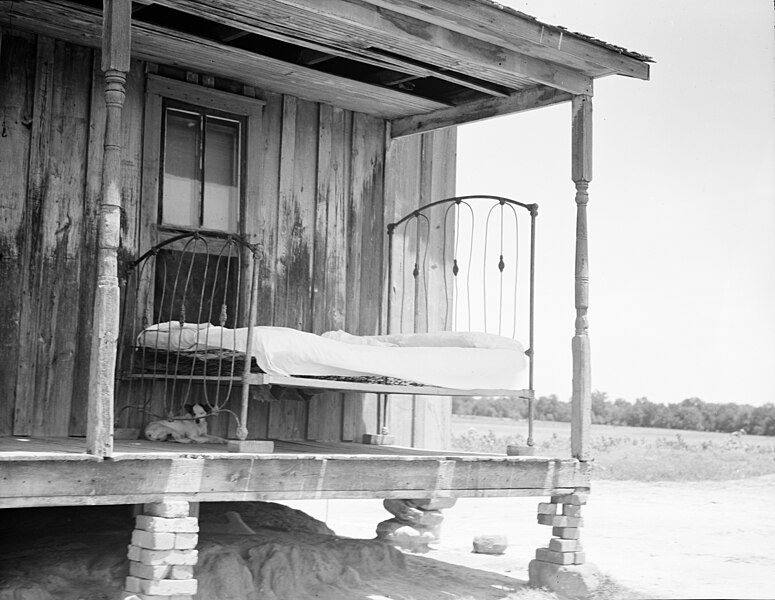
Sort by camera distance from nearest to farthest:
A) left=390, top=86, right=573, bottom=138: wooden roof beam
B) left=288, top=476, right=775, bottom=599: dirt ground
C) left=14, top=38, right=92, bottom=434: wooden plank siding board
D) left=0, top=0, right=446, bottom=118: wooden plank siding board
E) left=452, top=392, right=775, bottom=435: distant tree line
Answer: left=0, top=0, right=446, bottom=118: wooden plank siding board, left=14, top=38, right=92, bottom=434: wooden plank siding board, left=390, top=86, right=573, bottom=138: wooden roof beam, left=288, top=476, right=775, bottom=599: dirt ground, left=452, top=392, right=775, bottom=435: distant tree line

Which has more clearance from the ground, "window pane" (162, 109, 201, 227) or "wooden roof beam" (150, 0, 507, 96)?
"wooden roof beam" (150, 0, 507, 96)

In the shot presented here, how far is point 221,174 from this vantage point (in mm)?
9242

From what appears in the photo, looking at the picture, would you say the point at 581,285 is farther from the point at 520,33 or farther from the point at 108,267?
the point at 108,267

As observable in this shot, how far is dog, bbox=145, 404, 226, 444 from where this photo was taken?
26.8ft

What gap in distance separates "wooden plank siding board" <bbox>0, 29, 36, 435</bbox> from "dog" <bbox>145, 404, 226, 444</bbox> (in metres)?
1.00

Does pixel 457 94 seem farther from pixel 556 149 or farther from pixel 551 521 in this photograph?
pixel 556 149

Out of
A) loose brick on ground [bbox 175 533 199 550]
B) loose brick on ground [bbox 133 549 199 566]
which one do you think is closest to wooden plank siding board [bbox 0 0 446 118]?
loose brick on ground [bbox 175 533 199 550]

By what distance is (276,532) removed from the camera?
29.2ft

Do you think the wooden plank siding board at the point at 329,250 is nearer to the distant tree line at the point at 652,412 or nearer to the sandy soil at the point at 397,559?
the sandy soil at the point at 397,559

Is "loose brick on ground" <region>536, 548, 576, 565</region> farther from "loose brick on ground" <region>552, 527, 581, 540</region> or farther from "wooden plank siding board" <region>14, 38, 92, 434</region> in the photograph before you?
"wooden plank siding board" <region>14, 38, 92, 434</region>

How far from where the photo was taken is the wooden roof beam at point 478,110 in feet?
29.7

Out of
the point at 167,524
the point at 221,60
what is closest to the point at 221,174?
the point at 221,60

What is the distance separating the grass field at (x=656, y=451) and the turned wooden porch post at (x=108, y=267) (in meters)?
15.6

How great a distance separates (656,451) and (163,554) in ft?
74.6
